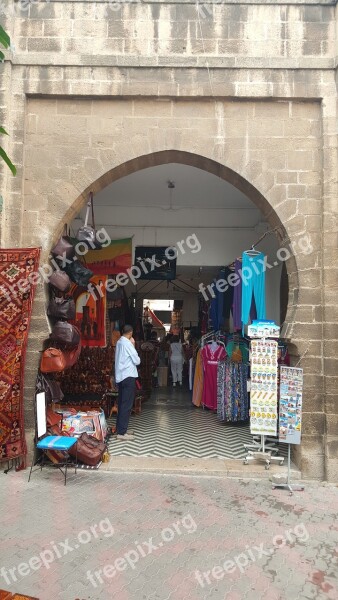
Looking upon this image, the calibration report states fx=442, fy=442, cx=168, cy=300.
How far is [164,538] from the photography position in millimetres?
4051

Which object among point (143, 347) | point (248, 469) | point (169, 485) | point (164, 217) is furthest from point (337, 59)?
point (143, 347)

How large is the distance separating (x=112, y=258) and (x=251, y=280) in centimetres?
342

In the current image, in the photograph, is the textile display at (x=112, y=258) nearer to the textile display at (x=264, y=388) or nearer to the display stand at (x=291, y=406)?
the textile display at (x=264, y=388)

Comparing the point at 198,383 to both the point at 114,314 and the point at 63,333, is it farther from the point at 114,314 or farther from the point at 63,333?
the point at 63,333

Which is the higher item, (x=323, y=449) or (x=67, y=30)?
(x=67, y=30)

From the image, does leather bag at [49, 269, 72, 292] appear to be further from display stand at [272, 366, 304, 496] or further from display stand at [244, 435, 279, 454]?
display stand at [244, 435, 279, 454]

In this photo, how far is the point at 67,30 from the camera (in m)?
6.07

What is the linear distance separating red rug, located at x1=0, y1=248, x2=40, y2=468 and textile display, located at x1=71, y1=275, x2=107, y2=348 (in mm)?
2871

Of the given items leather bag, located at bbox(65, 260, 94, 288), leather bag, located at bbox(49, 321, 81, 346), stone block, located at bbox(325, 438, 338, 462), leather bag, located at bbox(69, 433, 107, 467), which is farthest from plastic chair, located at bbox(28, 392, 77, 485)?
stone block, located at bbox(325, 438, 338, 462)

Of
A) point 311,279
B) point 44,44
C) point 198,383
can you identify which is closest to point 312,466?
point 311,279

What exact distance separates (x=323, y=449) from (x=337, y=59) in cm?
514

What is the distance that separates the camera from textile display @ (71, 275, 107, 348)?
8.65 meters

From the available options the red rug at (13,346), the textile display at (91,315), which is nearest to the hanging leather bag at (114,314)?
the textile display at (91,315)

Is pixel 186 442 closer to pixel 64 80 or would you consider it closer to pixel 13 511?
pixel 13 511
